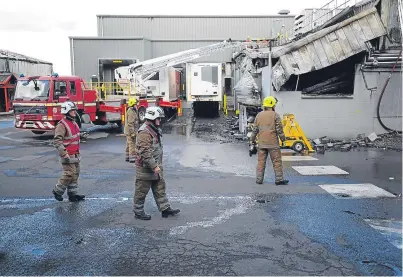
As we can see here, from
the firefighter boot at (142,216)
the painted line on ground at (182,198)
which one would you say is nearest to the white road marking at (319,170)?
the painted line on ground at (182,198)

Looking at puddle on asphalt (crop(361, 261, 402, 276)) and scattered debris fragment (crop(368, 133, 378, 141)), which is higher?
scattered debris fragment (crop(368, 133, 378, 141))

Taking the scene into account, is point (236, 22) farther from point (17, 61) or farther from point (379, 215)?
point (379, 215)

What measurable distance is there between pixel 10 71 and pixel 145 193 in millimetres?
31826

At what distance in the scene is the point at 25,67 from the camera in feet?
121

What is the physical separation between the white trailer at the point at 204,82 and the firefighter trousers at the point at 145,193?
17818 mm

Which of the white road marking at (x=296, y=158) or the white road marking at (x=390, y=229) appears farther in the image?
the white road marking at (x=296, y=158)

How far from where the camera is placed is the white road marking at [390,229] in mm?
5253

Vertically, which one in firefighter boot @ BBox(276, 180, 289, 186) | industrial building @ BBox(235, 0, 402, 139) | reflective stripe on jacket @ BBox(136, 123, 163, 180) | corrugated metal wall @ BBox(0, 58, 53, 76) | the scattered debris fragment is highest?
corrugated metal wall @ BBox(0, 58, 53, 76)

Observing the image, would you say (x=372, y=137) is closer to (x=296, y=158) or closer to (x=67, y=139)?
(x=296, y=158)

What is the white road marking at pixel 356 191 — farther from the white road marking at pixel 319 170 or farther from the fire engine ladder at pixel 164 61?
the fire engine ladder at pixel 164 61

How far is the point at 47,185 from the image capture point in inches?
335

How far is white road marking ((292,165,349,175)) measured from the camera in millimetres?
9625

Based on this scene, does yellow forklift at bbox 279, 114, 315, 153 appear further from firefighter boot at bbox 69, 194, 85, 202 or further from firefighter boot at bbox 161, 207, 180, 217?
firefighter boot at bbox 69, 194, 85, 202

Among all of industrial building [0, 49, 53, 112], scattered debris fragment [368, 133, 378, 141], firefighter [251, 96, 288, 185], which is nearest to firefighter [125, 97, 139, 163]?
firefighter [251, 96, 288, 185]
